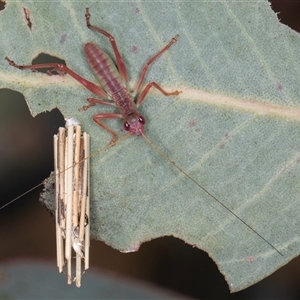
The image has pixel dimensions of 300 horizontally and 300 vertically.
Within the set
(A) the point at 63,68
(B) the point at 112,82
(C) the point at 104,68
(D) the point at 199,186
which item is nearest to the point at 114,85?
(B) the point at 112,82

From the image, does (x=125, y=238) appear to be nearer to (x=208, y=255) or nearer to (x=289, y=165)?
(x=208, y=255)

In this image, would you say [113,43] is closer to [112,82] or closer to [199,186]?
[112,82]

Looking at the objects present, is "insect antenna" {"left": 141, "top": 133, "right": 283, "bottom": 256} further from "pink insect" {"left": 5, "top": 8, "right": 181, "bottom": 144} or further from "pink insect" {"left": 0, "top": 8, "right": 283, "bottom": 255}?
"pink insect" {"left": 5, "top": 8, "right": 181, "bottom": 144}

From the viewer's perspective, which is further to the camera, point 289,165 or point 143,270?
point 143,270

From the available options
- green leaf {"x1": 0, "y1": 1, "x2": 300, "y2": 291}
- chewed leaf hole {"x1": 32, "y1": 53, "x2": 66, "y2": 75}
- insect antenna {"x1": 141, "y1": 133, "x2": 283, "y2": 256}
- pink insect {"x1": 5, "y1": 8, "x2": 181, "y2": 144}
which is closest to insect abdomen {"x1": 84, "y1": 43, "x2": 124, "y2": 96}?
pink insect {"x1": 5, "y1": 8, "x2": 181, "y2": 144}

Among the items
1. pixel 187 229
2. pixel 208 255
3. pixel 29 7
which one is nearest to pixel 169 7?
pixel 29 7

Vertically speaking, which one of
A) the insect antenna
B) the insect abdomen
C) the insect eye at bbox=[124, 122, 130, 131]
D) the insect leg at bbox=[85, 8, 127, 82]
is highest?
the insect leg at bbox=[85, 8, 127, 82]

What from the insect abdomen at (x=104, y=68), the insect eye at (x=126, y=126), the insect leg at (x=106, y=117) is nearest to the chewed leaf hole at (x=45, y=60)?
the insect abdomen at (x=104, y=68)

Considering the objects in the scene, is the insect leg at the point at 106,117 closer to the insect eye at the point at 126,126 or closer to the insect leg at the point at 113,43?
the insect eye at the point at 126,126
